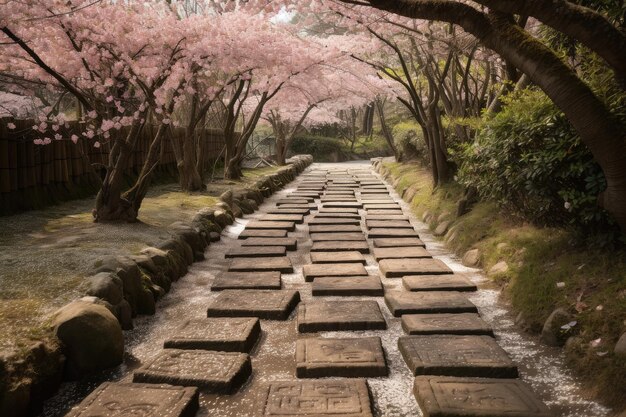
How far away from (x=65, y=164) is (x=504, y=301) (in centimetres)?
869

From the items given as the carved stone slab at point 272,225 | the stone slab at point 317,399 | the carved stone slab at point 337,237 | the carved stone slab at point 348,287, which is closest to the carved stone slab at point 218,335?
the stone slab at point 317,399

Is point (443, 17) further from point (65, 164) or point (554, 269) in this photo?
point (65, 164)

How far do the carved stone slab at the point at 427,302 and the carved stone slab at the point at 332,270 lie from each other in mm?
963

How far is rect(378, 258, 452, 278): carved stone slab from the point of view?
21.3 feet

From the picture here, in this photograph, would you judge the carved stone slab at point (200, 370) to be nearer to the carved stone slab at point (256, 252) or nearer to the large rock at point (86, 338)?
the large rock at point (86, 338)

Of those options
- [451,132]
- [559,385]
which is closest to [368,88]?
[451,132]

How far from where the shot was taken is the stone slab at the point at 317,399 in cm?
312

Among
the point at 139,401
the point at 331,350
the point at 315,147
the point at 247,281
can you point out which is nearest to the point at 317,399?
the point at 331,350

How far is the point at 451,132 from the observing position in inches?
520

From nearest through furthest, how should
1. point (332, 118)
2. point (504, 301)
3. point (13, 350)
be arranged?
point (13, 350) < point (504, 301) < point (332, 118)

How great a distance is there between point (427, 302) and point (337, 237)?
12.4 feet

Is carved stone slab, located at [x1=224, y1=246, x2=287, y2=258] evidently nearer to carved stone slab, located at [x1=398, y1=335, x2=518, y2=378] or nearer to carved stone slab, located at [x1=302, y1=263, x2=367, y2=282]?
carved stone slab, located at [x1=302, y1=263, x2=367, y2=282]

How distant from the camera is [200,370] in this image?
367cm

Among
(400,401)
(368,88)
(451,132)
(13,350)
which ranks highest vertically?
(368,88)
